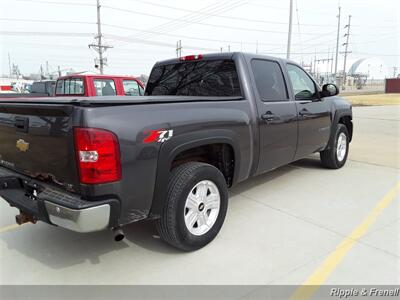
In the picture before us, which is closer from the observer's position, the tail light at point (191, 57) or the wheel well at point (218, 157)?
the wheel well at point (218, 157)

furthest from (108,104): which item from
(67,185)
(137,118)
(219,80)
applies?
(219,80)

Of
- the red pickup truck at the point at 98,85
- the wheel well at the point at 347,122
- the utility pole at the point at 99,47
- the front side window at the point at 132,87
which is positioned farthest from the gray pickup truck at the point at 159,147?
the utility pole at the point at 99,47

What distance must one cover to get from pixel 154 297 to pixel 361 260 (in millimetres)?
1854

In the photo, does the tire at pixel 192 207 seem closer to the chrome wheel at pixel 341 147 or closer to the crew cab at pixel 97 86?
the chrome wheel at pixel 341 147

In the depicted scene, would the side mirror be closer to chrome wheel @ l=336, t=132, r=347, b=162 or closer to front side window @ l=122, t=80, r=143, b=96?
chrome wheel @ l=336, t=132, r=347, b=162

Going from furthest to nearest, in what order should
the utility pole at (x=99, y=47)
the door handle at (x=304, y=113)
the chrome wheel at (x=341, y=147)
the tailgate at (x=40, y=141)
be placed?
1. the utility pole at (x=99, y=47)
2. the chrome wheel at (x=341, y=147)
3. the door handle at (x=304, y=113)
4. the tailgate at (x=40, y=141)

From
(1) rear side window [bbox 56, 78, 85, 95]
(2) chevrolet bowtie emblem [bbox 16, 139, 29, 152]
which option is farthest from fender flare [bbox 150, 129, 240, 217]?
(1) rear side window [bbox 56, 78, 85, 95]

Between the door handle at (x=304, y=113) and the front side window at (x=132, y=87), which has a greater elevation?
the front side window at (x=132, y=87)

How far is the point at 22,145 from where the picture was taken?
119 inches

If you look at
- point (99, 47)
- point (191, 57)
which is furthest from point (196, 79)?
point (99, 47)

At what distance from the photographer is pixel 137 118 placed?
8.69 feet

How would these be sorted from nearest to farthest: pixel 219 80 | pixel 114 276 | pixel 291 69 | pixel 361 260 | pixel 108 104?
pixel 108 104, pixel 114 276, pixel 361 260, pixel 219 80, pixel 291 69

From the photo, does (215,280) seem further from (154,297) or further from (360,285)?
(360,285)

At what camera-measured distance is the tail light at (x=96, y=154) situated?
7.91 ft
